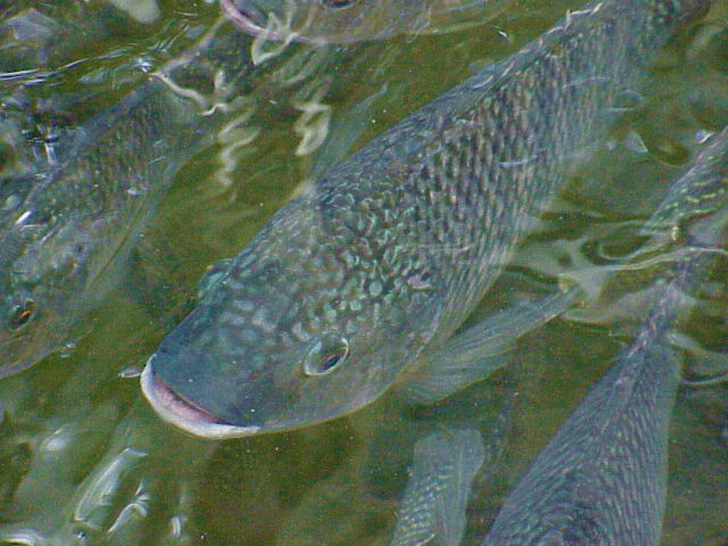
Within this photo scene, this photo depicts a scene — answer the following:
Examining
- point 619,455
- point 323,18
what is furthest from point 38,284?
point 619,455

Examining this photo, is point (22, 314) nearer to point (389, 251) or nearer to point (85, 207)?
point (85, 207)

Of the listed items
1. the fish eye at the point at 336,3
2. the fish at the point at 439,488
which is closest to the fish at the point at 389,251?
the fish at the point at 439,488

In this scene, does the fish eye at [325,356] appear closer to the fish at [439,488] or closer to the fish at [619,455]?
the fish at [439,488]

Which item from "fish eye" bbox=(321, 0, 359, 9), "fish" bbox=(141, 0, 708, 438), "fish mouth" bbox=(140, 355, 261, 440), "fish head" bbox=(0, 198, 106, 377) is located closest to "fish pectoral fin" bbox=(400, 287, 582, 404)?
"fish" bbox=(141, 0, 708, 438)

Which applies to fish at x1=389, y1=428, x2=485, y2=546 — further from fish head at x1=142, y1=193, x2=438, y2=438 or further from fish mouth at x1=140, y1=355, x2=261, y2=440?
fish mouth at x1=140, y1=355, x2=261, y2=440

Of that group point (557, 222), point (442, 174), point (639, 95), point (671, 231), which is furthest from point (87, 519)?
point (639, 95)

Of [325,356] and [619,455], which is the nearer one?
[619,455]

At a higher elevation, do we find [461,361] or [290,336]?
[290,336]
